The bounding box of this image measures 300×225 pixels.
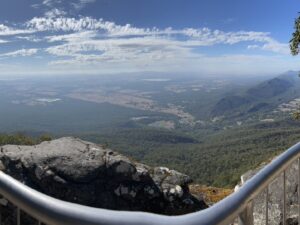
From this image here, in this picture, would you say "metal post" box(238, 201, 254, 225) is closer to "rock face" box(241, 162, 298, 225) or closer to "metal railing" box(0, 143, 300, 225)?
"metal railing" box(0, 143, 300, 225)

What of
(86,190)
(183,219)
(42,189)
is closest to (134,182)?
(86,190)

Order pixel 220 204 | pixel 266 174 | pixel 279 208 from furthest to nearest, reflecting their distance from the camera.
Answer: pixel 279 208 → pixel 266 174 → pixel 220 204

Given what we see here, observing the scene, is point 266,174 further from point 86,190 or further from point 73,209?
point 86,190

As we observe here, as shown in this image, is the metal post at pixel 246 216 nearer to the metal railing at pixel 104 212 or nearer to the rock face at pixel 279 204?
the metal railing at pixel 104 212

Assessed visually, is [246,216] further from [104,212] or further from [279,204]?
[279,204]

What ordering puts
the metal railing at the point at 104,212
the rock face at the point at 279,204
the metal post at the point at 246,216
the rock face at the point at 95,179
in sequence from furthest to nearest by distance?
the rock face at the point at 95,179
the rock face at the point at 279,204
the metal post at the point at 246,216
the metal railing at the point at 104,212

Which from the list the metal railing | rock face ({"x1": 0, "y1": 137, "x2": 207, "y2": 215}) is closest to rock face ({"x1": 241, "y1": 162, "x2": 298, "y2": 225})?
rock face ({"x1": 0, "y1": 137, "x2": 207, "y2": 215})

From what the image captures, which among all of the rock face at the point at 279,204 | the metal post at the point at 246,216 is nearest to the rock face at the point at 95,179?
the rock face at the point at 279,204

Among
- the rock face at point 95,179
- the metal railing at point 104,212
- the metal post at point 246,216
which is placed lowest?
the rock face at point 95,179

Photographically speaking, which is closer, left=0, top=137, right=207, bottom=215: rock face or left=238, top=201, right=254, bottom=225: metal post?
left=238, top=201, right=254, bottom=225: metal post
